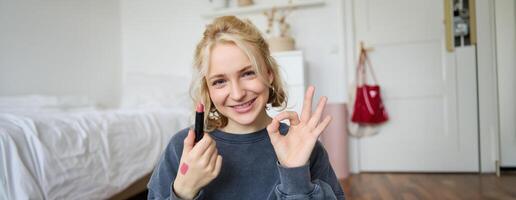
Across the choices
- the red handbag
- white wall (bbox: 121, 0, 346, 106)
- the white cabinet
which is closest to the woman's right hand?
the white cabinet

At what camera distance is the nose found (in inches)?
25.4

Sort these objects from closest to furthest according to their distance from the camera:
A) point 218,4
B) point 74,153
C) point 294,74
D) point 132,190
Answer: point 74,153, point 132,190, point 294,74, point 218,4

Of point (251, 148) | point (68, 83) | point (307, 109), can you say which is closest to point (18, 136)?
point (251, 148)

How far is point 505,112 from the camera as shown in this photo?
2.42 m

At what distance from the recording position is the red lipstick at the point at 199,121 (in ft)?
1.82

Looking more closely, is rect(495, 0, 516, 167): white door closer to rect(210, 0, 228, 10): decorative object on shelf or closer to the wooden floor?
the wooden floor

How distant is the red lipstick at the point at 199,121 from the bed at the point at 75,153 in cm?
77

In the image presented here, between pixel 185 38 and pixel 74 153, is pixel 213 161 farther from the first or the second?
pixel 185 38

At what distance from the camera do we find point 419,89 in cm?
246

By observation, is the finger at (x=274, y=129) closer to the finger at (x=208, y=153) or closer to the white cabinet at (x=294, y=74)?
the finger at (x=208, y=153)

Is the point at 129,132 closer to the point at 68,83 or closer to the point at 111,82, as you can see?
the point at 68,83

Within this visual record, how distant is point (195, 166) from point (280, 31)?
220cm

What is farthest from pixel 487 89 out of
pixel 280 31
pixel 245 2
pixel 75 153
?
pixel 75 153

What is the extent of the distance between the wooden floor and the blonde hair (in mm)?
1323
